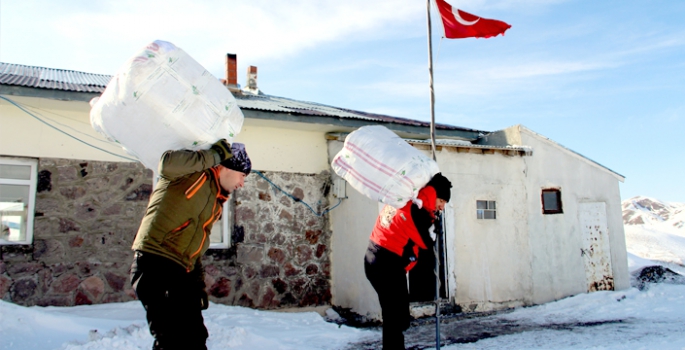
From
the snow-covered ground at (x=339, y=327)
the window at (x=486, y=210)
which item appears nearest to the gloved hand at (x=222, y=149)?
the snow-covered ground at (x=339, y=327)

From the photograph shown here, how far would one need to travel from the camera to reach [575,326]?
22.6ft

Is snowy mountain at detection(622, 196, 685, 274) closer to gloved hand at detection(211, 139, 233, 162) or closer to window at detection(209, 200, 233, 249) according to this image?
window at detection(209, 200, 233, 249)

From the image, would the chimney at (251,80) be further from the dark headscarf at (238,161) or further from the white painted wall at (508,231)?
the dark headscarf at (238,161)

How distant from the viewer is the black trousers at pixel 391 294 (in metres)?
4.42

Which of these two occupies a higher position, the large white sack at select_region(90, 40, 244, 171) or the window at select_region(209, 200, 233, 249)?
the large white sack at select_region(90, 40, 244, 171)

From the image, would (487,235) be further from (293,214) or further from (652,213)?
(652,213)

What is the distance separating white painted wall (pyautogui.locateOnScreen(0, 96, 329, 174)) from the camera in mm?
6602

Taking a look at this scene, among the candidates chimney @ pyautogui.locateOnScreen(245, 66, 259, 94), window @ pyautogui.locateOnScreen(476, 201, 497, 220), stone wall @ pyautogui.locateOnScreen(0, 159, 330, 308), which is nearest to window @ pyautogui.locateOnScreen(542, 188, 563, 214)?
window @ pyautogui.locateOnScreen(476, 201, 497, 220)

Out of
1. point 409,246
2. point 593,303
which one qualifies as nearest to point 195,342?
point 409,246

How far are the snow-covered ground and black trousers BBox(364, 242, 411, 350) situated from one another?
1581 mm

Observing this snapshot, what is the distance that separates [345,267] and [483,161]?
2862 millimetres

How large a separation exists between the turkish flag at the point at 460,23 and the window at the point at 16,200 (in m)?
5.70

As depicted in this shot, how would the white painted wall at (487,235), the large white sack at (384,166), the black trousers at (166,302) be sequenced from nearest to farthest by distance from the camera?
the black trousers at (166,302) → the large white sack at (384,166) → the white painted wall at (487,235)

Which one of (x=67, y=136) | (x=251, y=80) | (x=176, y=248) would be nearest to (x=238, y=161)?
(x=176, y=248)
